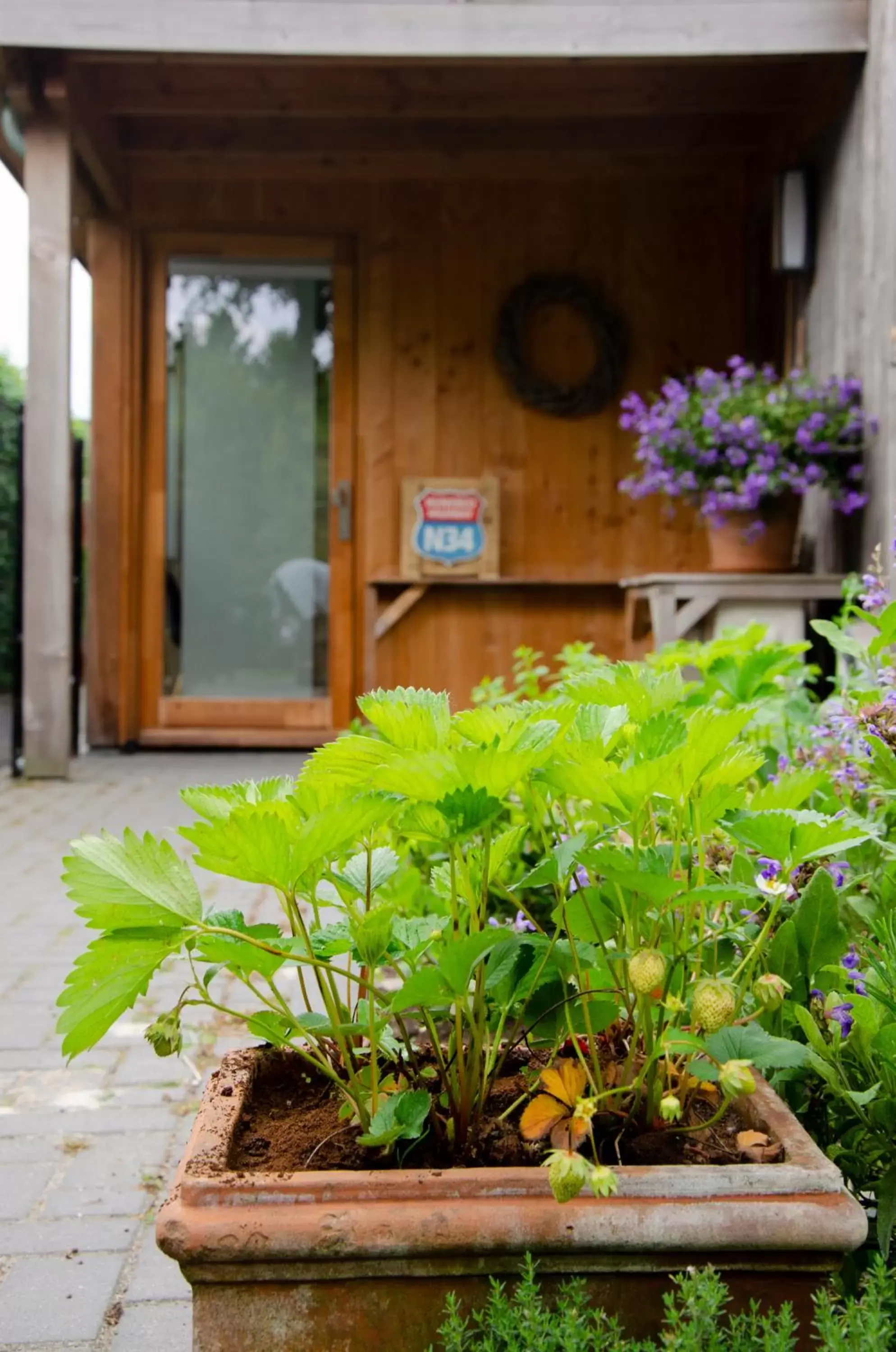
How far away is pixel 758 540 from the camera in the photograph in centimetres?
502

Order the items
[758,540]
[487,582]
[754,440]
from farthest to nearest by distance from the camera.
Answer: [487,582]
[758,540]
[754,440]

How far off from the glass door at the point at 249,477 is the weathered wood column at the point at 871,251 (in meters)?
2.60

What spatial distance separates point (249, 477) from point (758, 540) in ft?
8.98

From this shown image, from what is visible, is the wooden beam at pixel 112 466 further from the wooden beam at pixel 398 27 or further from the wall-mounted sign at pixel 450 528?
the wooden beam at pixel 398 27

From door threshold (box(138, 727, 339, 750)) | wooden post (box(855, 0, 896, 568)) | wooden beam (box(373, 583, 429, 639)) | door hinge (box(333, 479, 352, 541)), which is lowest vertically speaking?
door threshold (box(138, 727, 339, 750))

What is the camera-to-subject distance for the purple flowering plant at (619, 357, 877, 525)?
4629mm

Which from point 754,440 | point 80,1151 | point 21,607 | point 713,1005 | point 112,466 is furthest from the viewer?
point 112,466

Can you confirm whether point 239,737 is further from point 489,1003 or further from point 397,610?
point 489,1003

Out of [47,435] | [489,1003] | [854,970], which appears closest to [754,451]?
[47,435]

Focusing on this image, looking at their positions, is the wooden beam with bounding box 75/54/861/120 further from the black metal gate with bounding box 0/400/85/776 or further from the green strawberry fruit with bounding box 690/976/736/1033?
the green strawberry fruit with bounding box 690/976/736/1033

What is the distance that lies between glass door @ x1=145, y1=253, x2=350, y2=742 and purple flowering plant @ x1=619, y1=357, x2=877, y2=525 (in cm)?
221

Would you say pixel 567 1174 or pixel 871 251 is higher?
pixel 871 251

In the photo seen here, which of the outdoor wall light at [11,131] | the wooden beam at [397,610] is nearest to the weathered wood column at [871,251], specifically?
the wooden beam at [397,610]

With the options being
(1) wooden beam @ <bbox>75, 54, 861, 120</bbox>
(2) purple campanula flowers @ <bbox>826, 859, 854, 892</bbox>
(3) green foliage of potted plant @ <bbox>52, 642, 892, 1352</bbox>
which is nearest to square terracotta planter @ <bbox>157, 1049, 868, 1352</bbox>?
(3) green foliage of potted plant @ <bbox>52, 642, 892, 1352</bbox>
